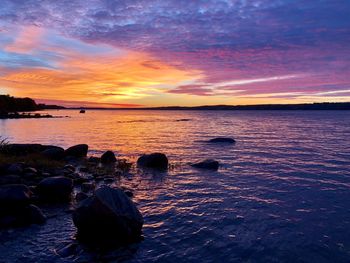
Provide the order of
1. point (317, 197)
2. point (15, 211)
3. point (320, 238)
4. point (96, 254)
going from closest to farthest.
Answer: point (96, 254)
point (320, 238)
point (15, 211)
point (317, 197)

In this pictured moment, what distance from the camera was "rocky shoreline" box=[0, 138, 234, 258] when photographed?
10.4m

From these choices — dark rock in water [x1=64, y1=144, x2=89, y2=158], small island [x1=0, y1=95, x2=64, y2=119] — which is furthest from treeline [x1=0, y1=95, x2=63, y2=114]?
dark rock in water [x1=64, y1=144, x2=89, y2=158]

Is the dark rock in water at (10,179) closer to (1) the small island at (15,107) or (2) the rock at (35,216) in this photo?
(2) the rock at (35,216)

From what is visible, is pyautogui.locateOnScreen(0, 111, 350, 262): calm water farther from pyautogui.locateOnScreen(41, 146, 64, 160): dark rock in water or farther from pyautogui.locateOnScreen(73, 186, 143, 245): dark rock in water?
pyautogui.locateOnScreen(41, 146, 64, 160): dark rock in water

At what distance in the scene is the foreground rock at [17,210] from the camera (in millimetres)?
11480

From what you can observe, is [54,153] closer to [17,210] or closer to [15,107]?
[17,210]

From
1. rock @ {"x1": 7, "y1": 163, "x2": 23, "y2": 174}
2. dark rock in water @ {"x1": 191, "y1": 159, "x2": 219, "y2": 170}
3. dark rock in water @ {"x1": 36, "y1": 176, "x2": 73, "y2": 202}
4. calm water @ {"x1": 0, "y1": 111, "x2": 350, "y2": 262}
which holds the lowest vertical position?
calm water @ {"x1": 0, "y1": 111, "x2": 350, "y2": 262}

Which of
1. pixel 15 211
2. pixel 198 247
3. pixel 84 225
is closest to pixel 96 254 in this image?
pixel 84 225

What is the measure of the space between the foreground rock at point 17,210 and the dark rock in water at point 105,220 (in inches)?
85.4

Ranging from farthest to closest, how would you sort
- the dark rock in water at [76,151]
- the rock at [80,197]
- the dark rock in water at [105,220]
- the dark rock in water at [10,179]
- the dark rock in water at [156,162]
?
the dark rock in water at [76,151]
the dark rock in water at [156,162]
the dark rock in water at [10,179]
the rock at [80,197]
the dark rock in water at [105,220]

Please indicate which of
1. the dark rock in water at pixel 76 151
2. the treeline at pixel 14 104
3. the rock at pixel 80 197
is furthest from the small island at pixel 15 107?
the rock at pixel 80 197

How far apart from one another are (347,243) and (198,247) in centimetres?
501

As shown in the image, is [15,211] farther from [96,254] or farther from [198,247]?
[198,247]

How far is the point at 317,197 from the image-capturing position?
1566 cm
